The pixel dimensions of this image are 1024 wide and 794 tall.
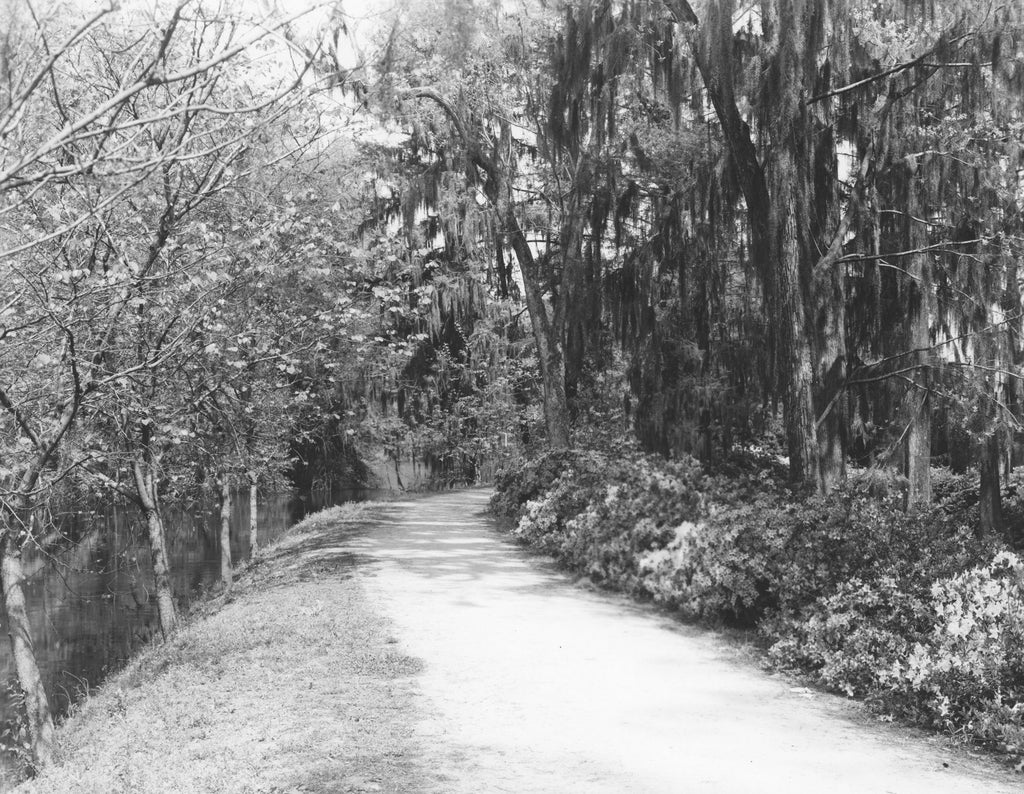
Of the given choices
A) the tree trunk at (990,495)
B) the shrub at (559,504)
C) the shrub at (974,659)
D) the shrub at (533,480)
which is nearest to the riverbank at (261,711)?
the shrub at (974,659)

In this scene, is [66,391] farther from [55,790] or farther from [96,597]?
[96,597]

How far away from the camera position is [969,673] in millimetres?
5242

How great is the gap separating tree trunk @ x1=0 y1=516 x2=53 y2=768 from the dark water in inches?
15.5

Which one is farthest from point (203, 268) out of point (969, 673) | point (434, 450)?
point (434, 450)

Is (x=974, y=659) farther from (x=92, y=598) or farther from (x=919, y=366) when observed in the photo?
(x=92, y=598)

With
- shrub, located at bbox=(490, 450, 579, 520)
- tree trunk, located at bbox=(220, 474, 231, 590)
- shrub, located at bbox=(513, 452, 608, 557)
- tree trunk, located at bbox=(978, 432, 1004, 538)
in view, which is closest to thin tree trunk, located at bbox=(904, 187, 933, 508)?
tree trunk, located at bbox=(978, 432, 1004, 538)

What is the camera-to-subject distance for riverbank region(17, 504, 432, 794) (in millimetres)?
4742

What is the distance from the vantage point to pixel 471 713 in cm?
568

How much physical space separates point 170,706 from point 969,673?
524 centimetres

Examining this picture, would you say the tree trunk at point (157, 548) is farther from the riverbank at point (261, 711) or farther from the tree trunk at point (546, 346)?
the tree trunk at point (546, 346)

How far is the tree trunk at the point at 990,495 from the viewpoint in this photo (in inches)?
441

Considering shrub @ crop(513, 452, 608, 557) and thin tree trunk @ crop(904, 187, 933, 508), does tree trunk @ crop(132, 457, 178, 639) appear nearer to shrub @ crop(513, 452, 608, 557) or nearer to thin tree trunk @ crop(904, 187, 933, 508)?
shrub @ crop(513, 452, 608, 557)

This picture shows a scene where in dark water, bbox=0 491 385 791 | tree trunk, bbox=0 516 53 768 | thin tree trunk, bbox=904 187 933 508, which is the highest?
thin tree trunk, bbox=904 187 933 508

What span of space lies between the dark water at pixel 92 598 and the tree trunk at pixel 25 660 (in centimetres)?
39
